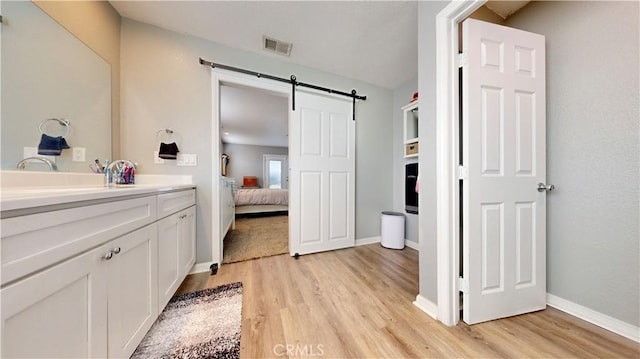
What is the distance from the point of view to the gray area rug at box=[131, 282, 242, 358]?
1.04m

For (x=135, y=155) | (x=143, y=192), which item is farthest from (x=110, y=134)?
(x=143, y=192)

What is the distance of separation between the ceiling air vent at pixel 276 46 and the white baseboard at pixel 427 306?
2551 millimetres

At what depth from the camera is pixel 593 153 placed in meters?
1.30

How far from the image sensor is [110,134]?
1.66 meters

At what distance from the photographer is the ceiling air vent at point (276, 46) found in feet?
6.53

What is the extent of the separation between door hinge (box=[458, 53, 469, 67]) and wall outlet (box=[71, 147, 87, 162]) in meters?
2.63

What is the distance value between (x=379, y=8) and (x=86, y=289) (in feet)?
7.93

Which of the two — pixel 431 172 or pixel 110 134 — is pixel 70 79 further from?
pixel 431 172

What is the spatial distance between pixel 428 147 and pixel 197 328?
188 cm

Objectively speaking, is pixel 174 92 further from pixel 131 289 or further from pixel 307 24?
pixel 131 289

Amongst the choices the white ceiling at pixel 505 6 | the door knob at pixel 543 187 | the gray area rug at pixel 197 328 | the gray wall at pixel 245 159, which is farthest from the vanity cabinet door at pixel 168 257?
the gray wall at pixel 245 159

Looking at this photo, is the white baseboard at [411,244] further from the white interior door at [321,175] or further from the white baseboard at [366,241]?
the white interior door at [321,175]

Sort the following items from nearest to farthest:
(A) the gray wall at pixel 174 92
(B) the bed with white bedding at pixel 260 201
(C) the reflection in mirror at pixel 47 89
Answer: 1. (C) the reflection in mirror at pixel 47 89
2. (A) the gray wall at pixel 174 92
3. (B) the bed with white bedding at pixel 260 201

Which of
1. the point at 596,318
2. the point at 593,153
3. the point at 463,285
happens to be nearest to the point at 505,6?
the point at 593,153
